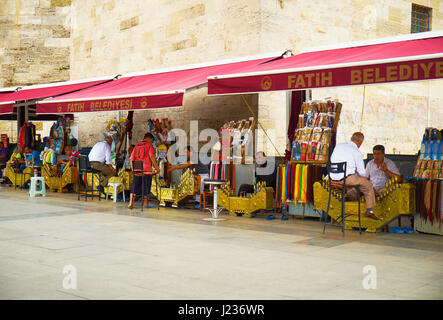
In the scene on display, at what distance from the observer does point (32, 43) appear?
2384 cm

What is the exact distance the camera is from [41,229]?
304 inches

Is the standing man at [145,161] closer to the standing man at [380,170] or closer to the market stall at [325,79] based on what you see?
the market stall at [325,79]

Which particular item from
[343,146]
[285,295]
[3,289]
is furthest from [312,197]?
[3,289]

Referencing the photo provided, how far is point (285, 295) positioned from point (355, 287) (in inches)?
27.1

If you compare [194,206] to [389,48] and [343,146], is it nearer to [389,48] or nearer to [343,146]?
[343,146]

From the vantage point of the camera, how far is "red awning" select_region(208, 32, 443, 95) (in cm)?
639

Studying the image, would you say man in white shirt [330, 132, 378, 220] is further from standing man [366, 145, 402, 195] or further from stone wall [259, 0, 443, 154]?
stone wall [259, 0, 443, 154]

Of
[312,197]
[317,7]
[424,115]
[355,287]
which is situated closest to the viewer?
[355,287]

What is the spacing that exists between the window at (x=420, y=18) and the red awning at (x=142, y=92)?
581 cm

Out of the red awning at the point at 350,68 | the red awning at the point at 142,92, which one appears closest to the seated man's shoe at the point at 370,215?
the red awning at the point at 350,68

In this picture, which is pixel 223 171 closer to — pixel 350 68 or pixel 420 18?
pixel 350 68

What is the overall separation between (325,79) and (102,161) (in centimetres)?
672

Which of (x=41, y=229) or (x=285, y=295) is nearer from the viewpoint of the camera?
(x=285, y=295)

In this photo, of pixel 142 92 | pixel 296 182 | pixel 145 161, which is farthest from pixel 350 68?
pixel 145 161
